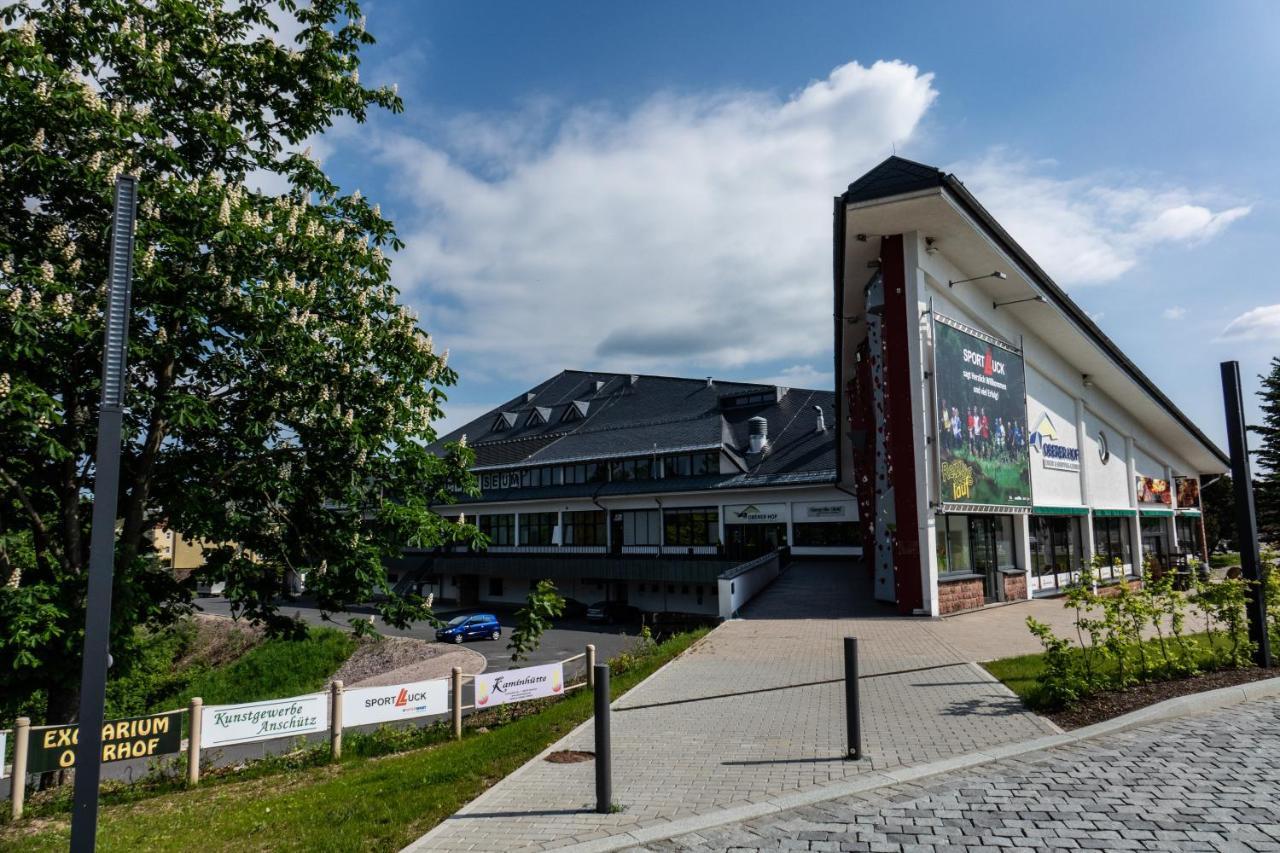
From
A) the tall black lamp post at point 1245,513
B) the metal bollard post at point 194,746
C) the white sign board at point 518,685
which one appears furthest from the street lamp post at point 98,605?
the tall black lamp post at point 1245,513

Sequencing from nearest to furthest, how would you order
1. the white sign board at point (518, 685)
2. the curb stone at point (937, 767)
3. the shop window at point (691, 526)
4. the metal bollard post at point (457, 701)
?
the curb stone at point (937, 767) → the metal bollard post at point (457, 701) → the white sign board at point (518, 685) → the shop window at point (691, 526)

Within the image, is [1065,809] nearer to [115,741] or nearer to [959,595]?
[115,741]

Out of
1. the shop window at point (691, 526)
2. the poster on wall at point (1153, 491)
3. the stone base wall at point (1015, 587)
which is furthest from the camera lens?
the shop window at point (691, 526)

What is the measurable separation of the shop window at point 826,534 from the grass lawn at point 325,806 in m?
31.3

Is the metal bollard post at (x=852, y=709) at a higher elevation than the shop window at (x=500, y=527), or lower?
lower

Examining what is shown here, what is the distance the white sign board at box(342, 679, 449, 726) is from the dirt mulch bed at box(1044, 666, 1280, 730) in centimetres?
826

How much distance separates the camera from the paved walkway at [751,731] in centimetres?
637

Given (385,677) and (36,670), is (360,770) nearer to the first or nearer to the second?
(36,670)

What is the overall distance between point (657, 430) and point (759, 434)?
7.04m

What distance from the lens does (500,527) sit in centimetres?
5416

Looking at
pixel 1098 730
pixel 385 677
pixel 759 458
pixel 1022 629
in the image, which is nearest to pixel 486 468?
pixel 759 458

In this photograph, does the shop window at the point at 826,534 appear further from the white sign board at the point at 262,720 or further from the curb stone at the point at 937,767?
the white sign board at the point at 262,720

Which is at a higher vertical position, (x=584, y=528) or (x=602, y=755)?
(x=584, y=528)

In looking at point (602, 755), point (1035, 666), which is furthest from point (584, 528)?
point (602, 755)
